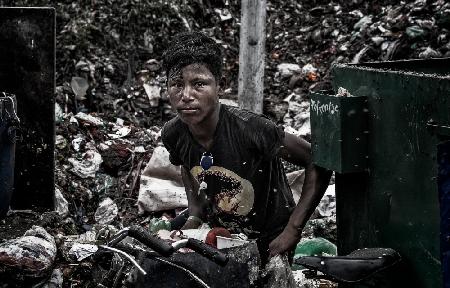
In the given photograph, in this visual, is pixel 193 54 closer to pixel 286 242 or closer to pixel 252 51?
pixel 286 242

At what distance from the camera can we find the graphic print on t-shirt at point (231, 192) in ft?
10.4

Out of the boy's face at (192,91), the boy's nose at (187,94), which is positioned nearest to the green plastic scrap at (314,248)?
the boy's face at (192,91)

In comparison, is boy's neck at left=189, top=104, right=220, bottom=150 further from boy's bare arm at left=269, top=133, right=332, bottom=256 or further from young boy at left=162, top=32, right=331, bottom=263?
boy's bare arm at left=269, top=133, right=332, bottom=256

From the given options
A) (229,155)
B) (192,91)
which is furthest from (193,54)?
(229,155)

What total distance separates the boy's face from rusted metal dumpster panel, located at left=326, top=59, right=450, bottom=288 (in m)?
0.72

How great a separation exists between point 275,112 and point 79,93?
8.15 feet

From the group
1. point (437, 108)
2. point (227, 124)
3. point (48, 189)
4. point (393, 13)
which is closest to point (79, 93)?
point (48, 189)

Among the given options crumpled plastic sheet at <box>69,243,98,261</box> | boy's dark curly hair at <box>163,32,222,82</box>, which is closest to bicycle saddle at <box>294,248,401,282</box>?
boy's dark curly hair at <box>163,32,222,82</box>

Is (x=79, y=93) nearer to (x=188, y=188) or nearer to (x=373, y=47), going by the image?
(x=373, y=47)

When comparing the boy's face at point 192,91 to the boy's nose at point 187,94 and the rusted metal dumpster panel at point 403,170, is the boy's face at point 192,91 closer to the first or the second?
the boy's nose at point 187,94

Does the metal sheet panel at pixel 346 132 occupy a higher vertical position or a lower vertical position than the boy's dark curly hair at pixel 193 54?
lower

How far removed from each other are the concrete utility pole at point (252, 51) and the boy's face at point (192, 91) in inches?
122

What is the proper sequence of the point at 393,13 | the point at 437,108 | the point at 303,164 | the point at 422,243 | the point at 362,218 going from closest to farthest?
the point at 437,108
the point at 422,243
the point at 362,218
the point at 303,164
the point at 393,13

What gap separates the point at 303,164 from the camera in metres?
2.98
